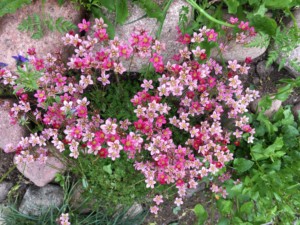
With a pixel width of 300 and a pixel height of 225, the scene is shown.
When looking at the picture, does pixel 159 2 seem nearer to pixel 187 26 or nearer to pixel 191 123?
pixel 187 26

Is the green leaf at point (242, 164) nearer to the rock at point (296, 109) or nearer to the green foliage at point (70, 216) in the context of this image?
the rock at point (296, 109)

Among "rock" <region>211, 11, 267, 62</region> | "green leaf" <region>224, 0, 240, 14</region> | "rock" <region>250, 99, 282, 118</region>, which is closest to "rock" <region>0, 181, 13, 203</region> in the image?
"rock" <region>211, 11, 267, 62</region>

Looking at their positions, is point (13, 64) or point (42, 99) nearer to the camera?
point (42, 99)

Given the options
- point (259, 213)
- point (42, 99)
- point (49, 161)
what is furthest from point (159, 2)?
point (259, 213)

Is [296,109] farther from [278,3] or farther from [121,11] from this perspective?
[121,11]

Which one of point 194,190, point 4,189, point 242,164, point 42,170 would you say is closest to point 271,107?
point 242,164

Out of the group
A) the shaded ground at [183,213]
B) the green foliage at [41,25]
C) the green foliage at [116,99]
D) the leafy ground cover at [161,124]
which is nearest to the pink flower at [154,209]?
the leafy ground cover at [161,124]
